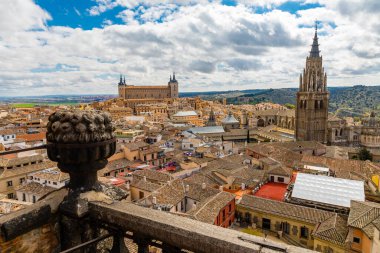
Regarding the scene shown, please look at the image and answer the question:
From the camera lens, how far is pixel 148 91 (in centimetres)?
17525

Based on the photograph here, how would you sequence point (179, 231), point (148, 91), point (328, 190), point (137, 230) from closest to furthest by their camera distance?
point (179, 231)
point (137, 230)
point (328, 190)
point (148, 91)

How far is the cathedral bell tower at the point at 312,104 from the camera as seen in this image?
238ft

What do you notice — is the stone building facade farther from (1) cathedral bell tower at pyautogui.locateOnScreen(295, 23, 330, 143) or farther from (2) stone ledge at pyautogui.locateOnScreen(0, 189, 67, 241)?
(2) stone ledge at pyautogui.locateOnScreen(0, 189, 67, 241)

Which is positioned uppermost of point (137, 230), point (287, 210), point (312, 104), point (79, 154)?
point (79, 154)

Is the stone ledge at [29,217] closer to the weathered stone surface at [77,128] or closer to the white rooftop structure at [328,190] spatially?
the weathered stone surface at [77,128]

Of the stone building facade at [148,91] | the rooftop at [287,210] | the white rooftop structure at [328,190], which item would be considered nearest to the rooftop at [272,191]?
the white rooftop structure at [328,190]

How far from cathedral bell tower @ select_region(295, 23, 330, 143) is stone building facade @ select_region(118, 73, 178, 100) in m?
112

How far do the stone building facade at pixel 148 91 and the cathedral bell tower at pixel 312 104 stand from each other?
11192 centimetres

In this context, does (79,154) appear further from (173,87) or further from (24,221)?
(173,87)

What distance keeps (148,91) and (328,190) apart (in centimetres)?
15806

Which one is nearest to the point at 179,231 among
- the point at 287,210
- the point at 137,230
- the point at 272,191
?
the point at 137,230

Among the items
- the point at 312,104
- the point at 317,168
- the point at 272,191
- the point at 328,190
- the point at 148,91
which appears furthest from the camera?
the point at 148,91

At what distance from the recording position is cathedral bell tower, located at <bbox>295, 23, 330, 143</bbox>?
72.5 m

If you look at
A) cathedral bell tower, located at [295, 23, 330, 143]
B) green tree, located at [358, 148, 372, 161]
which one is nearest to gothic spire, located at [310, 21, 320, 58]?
cathedral bell tower, located at [295, 23, 330, 143]
